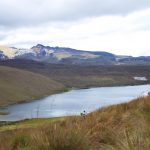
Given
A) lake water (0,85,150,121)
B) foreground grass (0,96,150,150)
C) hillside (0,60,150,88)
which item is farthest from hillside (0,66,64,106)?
foreground grass (0,96,150,150)

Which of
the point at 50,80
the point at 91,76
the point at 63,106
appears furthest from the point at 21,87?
the point at 91,76

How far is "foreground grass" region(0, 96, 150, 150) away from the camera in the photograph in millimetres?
5070

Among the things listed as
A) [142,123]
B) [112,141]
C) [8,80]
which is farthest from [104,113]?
[8,80]

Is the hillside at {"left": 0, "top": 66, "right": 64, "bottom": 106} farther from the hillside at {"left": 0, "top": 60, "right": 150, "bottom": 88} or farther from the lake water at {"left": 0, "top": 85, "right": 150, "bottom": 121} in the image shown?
the lake water at {"left": 0, "top": 85, "right": 150, "bottom": 121}

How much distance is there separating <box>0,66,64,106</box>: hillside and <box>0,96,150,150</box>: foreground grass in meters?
89.7

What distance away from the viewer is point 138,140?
478 centimetres

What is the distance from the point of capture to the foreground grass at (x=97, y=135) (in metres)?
5.07

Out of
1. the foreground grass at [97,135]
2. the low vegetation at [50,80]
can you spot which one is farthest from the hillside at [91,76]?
the foreground grass at [97,135]

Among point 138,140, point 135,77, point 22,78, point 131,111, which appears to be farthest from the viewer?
point 135,77

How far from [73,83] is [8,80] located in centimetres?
4015

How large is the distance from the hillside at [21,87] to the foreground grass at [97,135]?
89725mm

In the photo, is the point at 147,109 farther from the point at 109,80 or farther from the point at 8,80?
the point at 109,80

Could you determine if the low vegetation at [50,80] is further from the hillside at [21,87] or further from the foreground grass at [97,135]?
the foreground grass at [97,135]

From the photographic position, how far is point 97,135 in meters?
7.00
